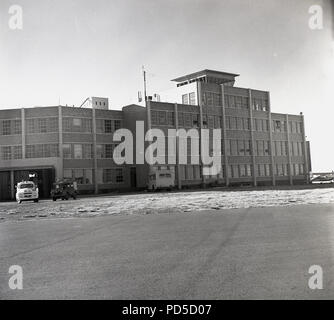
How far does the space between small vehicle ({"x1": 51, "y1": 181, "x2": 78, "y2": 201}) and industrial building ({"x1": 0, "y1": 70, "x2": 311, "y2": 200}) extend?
992 centimetres

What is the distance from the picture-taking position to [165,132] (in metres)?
59.4

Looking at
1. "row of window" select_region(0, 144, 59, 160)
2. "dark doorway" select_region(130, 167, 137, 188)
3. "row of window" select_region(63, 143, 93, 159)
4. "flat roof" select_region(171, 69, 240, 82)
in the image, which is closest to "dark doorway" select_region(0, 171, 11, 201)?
"row of window" select_region(0, 144, 59, 160)

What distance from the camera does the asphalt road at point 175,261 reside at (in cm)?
604

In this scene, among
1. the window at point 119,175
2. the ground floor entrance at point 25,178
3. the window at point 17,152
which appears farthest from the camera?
the window at point 119,175

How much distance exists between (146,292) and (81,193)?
48.1m

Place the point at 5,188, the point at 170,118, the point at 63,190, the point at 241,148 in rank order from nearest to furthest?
the point at 63,190 → the point at 5,188 → the point at 170,118 → the point at 241,148

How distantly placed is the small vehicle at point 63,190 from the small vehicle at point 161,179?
14375mm

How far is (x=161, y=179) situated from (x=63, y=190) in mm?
16793

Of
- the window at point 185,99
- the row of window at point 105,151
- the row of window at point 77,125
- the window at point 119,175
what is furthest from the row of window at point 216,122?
the row of window at point 77,125

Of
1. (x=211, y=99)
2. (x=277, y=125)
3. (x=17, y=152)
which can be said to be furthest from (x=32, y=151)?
(x=277, y=125)

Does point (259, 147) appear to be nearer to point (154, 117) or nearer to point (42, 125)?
point (154, 117)

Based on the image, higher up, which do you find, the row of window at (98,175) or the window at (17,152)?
the window at (17,152)

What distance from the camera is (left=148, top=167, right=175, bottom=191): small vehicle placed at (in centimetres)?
5475

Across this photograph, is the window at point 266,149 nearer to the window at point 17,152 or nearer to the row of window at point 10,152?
the window at point 17,152
